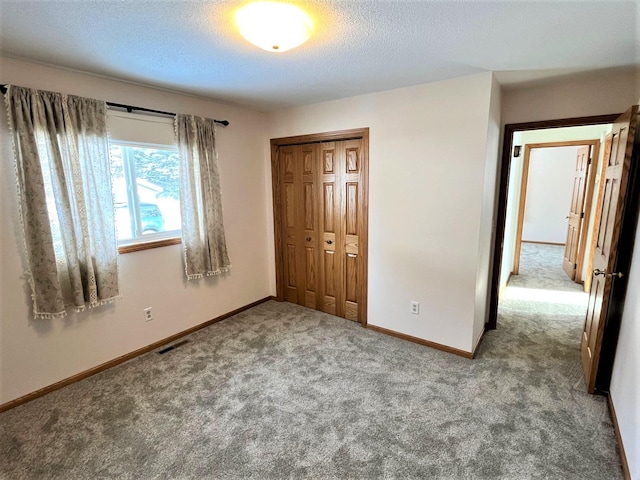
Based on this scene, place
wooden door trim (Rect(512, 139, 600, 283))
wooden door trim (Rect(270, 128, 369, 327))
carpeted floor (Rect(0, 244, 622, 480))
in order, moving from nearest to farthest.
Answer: carpeted floor (Rect(0, 244, 622, 480)), wooden door trim (Rect(270, 128, 369, 327)), wooden door trim (Rect(512, 139, 600, 283))

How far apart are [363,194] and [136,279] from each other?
2.31 metres

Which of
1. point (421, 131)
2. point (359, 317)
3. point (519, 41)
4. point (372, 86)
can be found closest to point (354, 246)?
point (359, 317)

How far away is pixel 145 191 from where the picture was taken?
285cm

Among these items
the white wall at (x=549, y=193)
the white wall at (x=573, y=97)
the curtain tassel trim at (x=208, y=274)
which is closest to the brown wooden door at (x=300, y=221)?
the curtain tassel trim at (x=208, y=274)

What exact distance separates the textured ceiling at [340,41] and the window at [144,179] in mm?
388

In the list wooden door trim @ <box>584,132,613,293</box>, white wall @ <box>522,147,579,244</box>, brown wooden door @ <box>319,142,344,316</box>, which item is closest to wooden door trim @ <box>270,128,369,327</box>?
brown wooden door @ <box>319,142,344,316</box>

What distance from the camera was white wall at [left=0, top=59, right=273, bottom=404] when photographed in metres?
2.16

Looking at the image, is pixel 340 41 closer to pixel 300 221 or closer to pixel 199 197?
pixel 199 197

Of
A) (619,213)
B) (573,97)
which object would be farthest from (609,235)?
(573,97)

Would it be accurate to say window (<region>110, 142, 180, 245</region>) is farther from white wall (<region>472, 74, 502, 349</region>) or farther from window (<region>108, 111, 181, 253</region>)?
white wall (<region>472, 74, 502, 349</region>)

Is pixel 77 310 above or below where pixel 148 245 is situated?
below

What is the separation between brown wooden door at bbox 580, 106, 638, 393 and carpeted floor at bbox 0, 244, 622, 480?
32 centimetres

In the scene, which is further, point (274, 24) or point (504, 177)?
point (504, 177)

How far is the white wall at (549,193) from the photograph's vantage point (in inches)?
285
